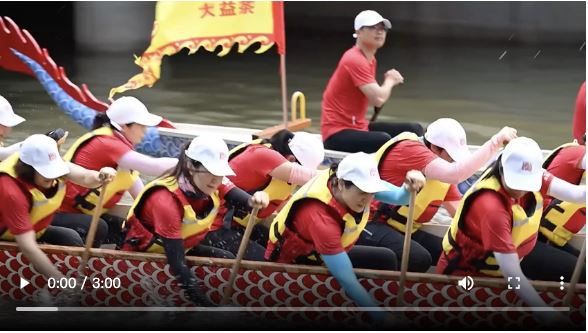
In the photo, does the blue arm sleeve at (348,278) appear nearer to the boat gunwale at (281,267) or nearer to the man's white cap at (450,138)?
the boat gunwale at (281,267)

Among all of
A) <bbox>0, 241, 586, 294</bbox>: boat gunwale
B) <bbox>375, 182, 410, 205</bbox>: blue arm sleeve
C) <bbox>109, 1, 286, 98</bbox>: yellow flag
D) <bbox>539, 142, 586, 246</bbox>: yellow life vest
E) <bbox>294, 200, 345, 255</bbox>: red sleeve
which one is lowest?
<bbox>0, 241, 586, 294</bbox>: boat gunwale

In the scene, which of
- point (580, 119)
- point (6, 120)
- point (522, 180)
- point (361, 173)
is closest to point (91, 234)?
point (6, 120)

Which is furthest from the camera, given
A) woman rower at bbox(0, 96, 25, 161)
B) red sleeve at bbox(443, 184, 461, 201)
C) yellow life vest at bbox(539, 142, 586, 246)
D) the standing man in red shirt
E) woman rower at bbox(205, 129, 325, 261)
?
the standing man in red shirt

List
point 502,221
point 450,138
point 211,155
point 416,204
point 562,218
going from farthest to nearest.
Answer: point 416,204 → point 450,138 → point 562,218 → point 211,155 → point 502,221

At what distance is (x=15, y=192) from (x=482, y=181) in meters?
2.46

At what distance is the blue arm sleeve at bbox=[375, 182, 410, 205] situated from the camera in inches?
260

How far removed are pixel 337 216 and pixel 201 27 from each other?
323 cm

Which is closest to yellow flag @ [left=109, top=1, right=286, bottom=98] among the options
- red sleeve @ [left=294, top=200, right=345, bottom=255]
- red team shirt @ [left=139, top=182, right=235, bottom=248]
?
red team shirt @ [left=139, top=182, right=235, bottom=248]

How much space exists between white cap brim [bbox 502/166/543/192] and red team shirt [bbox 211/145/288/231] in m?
1.60

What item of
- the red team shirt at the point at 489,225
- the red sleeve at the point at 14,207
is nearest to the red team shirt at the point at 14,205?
the red sleeve at the point at 14,207

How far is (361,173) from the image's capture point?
6.19m

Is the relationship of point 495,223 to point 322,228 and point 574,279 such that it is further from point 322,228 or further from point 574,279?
point 322,228

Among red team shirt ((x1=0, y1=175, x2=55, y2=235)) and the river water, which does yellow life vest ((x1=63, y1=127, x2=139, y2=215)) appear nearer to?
red team shirt ((x1=0, y1=175, x2=55, y2=235))

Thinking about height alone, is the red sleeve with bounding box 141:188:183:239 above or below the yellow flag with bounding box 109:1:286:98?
below
